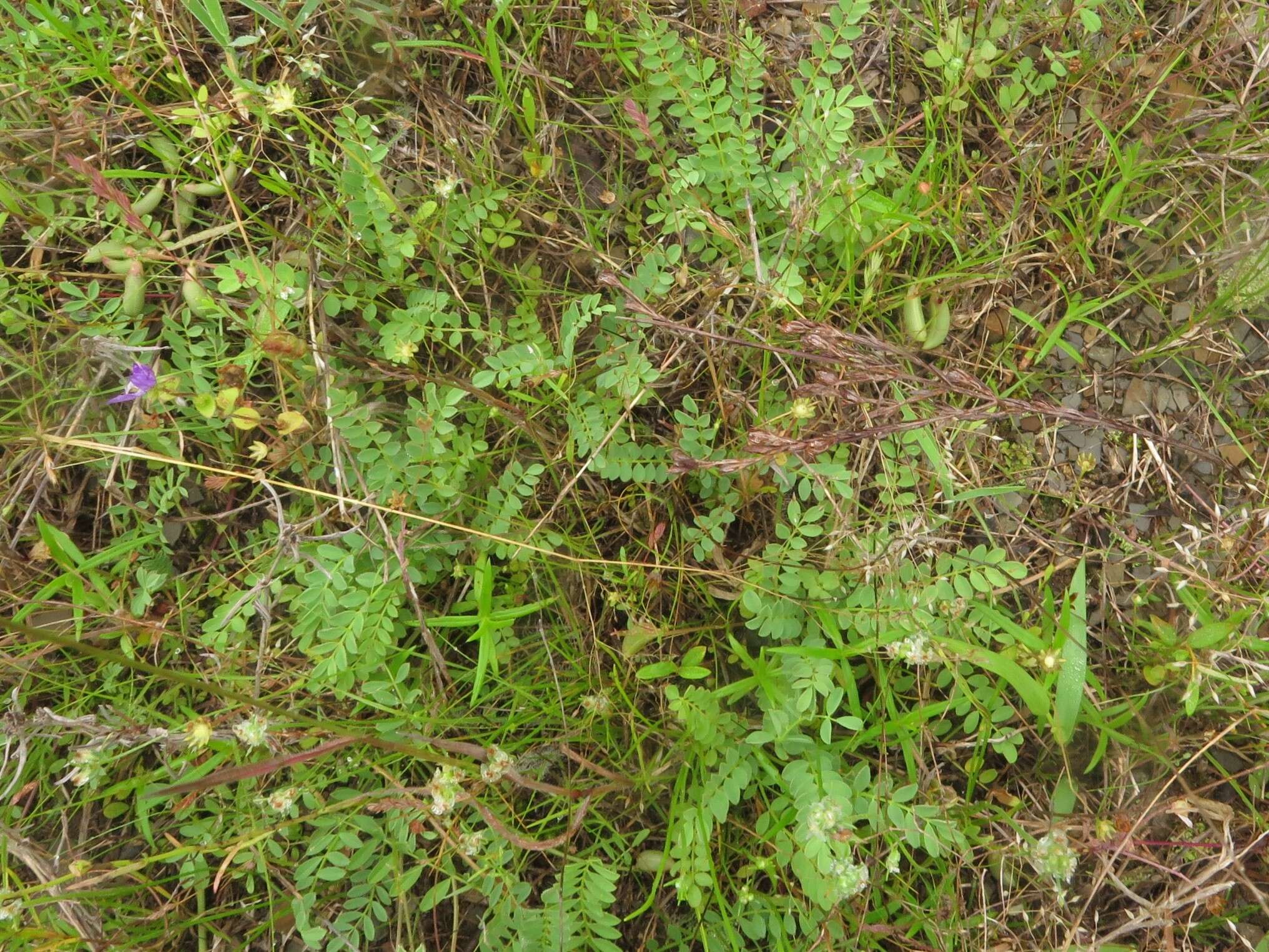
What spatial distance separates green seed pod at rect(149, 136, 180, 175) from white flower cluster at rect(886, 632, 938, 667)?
231 cm

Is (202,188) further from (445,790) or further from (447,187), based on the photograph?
(445,790)

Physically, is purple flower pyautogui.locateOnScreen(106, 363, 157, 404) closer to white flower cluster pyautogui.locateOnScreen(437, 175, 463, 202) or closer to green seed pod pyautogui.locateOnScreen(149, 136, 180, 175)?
green seed pod pyautogui.locateOnScreen(149, 136, 180, 175)

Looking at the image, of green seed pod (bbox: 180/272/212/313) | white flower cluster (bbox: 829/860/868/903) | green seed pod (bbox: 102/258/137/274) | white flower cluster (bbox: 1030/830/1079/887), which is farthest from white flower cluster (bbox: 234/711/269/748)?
white flower cluster (bbox: 1030/830/1079/887)

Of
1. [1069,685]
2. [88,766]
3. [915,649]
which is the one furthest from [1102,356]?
[88,766]

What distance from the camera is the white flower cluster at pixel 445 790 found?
193cm

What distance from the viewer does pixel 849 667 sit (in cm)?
236

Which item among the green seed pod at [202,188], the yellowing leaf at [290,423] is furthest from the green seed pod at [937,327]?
the green seed pod at [202,188]

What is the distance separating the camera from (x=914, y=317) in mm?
2488

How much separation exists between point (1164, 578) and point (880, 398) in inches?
36.0

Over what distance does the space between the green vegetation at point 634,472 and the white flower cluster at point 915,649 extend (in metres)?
0.02

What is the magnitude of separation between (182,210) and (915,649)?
227 centimetres

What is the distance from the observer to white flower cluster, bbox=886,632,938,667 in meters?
2.05

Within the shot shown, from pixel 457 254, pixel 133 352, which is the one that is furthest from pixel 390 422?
pixel 133 352

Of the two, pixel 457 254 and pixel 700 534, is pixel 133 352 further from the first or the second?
pixel 700 534
